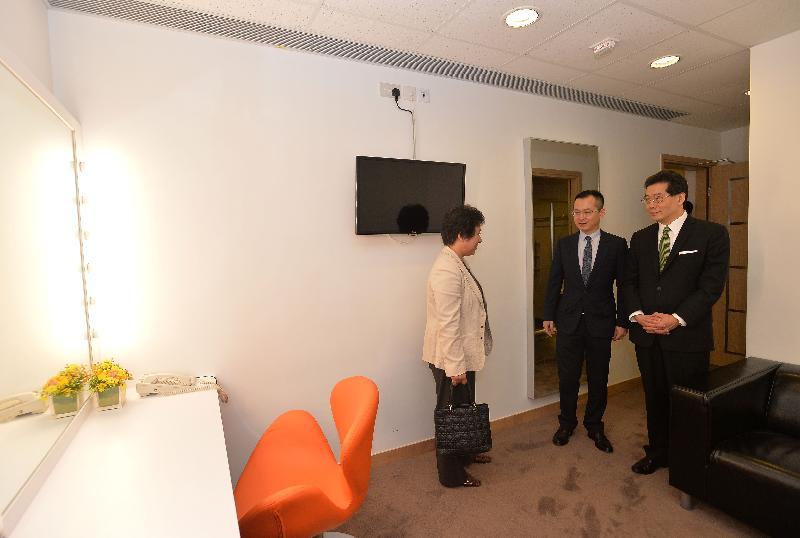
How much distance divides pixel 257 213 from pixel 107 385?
1.15m

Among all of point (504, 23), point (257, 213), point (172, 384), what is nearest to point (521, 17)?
point (504, 23)

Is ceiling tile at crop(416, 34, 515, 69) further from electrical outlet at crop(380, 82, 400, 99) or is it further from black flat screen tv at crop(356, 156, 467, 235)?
black flat screen tv at crop(356, 156, 467, 235)

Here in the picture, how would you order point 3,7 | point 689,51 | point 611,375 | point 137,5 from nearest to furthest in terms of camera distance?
point 3,7, point 137,5, point 689,51, point 611,375

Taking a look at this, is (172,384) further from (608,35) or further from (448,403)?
(608,35)

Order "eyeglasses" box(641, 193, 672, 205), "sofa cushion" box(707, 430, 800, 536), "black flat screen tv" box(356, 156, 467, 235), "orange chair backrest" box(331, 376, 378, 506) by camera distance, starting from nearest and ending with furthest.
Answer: "orange chair backrest" box(331, 376, 378, 506) → "sofa cushion" box(707, 430, 800, 536) → "eyeglasses" box(641, 193, 672, 205) → "black flat screen tv" box(356, 156, 467, 235)

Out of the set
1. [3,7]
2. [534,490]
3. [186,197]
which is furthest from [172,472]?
[534,490]

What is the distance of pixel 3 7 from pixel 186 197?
1008 mm

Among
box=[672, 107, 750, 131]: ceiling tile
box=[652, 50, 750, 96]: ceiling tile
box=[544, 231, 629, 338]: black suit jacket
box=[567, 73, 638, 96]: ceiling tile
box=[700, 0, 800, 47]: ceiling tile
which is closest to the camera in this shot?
box=[700, 0, 800, 47]: ceiling tile

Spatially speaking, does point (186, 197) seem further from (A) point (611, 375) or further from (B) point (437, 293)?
(A) point (611, 375)

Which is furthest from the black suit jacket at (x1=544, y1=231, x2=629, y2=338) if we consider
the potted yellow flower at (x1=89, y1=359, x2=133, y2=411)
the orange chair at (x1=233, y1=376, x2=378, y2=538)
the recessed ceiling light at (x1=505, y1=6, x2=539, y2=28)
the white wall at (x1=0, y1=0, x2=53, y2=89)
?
the white wall at (x1=0, y1=0, x2=53, y2=89)

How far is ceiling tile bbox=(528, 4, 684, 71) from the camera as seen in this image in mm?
2416

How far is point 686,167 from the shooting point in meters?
4.75

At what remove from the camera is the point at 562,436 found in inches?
123

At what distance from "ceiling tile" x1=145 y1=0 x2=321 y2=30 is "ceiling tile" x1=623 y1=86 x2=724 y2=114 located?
286cm
